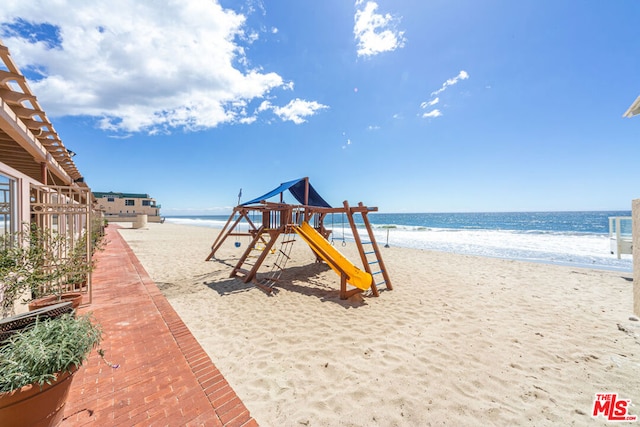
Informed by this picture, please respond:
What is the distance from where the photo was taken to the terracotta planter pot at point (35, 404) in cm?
168

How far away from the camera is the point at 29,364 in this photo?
1736 mm

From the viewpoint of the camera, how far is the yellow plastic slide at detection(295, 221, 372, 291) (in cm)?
563

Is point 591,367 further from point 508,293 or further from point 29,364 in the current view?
point 29,364

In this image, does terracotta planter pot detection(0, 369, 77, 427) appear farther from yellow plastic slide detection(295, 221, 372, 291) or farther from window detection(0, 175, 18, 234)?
yellow plastic slide detection(295, 221, 372, 291)

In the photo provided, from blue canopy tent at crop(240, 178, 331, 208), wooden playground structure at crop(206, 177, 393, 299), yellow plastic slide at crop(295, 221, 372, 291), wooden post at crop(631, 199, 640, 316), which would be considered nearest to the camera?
wooden post at crop(631, 199, 640, 316)

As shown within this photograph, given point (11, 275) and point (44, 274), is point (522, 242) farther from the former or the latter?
point (11, 275)

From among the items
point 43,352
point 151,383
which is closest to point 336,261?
point 151,383

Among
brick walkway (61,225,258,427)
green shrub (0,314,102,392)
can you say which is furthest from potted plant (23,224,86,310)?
green shrub (0,314,102,392)

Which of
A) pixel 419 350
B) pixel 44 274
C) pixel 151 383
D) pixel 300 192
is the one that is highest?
pixel 300 192

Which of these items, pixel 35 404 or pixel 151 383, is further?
pixel 151 383

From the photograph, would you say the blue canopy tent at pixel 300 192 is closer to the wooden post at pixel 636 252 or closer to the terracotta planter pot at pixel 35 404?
the terracotta planter pot at pixel 35 404

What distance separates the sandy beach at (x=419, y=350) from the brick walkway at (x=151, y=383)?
25 centimetres

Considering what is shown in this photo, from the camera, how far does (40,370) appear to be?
1.77 meters
